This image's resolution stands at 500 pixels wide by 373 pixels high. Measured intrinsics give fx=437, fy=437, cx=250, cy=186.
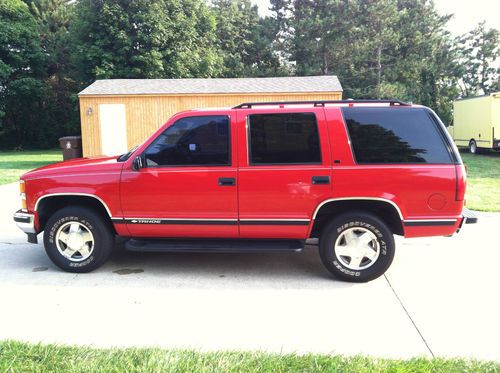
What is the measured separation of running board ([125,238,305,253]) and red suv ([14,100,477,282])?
0.01m

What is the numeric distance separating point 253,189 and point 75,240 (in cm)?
227

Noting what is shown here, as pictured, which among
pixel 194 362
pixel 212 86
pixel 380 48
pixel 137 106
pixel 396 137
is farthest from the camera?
pixel 380 48

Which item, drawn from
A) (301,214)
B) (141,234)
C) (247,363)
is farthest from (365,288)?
(141,234)

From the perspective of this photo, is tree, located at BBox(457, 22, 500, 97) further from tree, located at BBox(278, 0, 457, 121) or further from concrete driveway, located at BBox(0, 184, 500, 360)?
concrete driveway, located at BBox(0, 184, 500, 360)

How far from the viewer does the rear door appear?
4887mm

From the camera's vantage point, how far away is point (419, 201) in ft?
15.7

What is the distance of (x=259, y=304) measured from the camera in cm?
441

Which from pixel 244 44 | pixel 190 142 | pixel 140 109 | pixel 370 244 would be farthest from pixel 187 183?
pixel 244 44

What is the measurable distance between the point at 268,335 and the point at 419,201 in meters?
2.30

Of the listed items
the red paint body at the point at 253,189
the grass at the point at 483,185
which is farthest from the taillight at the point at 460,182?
the grass at the point at 483,185

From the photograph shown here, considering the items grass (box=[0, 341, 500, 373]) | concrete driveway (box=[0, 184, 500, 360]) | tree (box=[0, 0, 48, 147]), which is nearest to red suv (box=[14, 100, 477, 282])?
concrete driveway (box=[0, 184, 500, 360])

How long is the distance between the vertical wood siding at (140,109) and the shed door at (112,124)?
0.16 metres

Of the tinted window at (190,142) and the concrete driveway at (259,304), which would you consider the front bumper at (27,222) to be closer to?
the concrete driveway at (259,304)

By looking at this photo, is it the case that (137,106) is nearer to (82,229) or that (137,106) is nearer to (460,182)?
(82,229)
